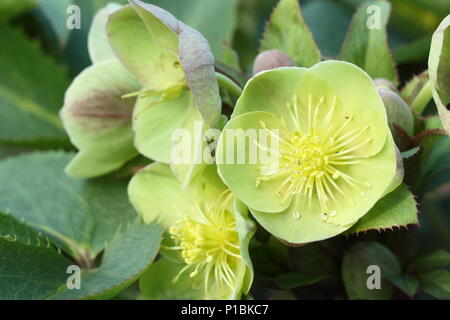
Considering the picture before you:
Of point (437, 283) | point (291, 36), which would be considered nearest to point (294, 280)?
point (437, 283)

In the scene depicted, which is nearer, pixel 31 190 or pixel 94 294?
pixel 94 294

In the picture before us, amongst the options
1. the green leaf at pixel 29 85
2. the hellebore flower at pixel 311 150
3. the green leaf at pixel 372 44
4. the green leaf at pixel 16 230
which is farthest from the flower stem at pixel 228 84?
the green leaf at pixel 29 85

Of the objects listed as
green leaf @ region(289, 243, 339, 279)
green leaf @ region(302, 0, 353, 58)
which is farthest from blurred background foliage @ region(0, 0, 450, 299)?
green leaf @ region(289, 243, 339, 279)

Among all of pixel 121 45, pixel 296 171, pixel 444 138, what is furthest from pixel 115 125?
pixel 444 138

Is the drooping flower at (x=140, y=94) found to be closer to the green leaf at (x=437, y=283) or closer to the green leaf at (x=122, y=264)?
the green leaf at (x=122, y=264)

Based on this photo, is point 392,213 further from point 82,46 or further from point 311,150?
point 82,46
